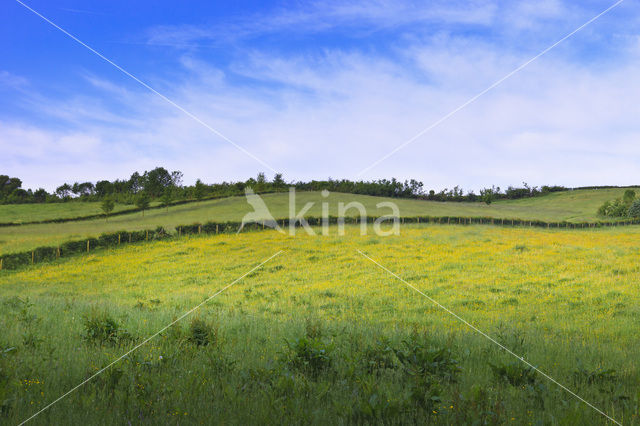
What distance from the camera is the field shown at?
5.18 meters

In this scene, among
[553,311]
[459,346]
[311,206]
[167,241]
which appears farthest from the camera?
[311,206]

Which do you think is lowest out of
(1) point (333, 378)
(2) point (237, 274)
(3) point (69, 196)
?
(2) point (237, 274)

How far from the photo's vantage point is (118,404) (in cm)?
529

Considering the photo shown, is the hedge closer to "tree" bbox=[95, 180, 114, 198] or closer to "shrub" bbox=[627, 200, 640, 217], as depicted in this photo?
"tree" bbox=[95, 180, 114, 198]

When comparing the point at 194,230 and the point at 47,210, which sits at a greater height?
the point at 47,210

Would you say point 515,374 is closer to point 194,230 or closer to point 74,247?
point 74,247

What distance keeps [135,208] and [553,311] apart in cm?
7045

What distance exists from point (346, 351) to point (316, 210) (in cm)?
5477

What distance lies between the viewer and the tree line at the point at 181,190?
212 feet

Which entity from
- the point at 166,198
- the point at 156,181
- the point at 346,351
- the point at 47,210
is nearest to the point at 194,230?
the point at 166,198

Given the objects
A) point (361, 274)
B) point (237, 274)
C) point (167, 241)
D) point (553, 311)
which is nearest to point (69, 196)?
point (167, 241)

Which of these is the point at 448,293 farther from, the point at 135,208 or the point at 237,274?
the point at 135,208

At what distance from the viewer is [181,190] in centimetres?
7919

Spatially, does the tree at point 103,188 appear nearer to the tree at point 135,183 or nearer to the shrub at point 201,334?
the tree at point 135,183
